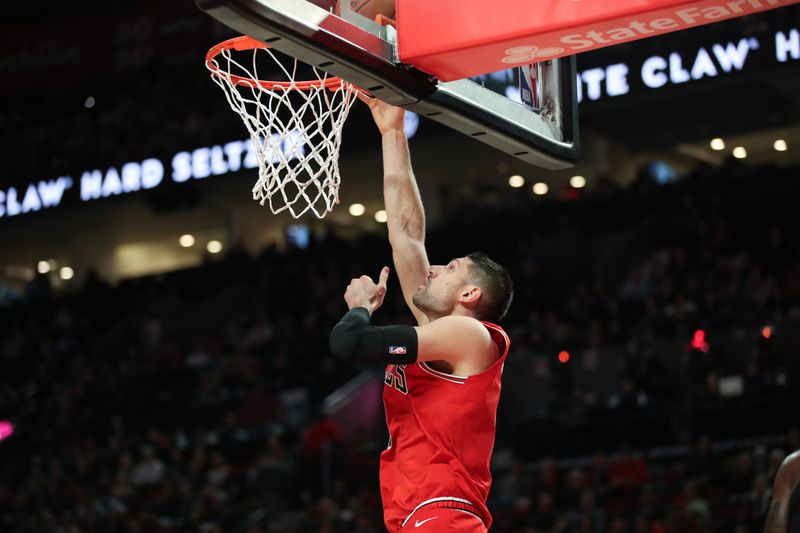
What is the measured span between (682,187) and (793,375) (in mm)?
5267

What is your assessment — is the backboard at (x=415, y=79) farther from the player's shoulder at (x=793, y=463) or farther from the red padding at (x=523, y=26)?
the player's shoulder at (x=793, y=463)

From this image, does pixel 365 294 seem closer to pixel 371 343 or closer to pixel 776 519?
pixel 371 343

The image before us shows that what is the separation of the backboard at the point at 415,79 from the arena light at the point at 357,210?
722 inches

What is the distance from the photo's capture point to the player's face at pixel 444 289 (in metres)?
4.66

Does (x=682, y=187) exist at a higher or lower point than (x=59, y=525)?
higher

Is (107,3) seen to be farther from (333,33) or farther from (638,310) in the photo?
(333,33)

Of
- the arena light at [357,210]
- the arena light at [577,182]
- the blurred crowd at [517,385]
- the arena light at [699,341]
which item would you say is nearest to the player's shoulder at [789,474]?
the blurred crowd at [517,385]

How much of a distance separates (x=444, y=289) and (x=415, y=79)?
876mm

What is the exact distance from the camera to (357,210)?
923 inches

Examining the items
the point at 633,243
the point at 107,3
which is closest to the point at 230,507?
the point at 633,243

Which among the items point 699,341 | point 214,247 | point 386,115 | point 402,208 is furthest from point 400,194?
point 214,247

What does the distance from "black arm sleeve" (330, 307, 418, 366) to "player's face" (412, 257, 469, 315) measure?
1.54 ft

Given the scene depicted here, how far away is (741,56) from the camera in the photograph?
14305 mm

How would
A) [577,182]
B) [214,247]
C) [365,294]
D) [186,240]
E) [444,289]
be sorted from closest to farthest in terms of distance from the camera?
[365,294] < [444,289] < [577,182] < [214,247] < [186,240]
